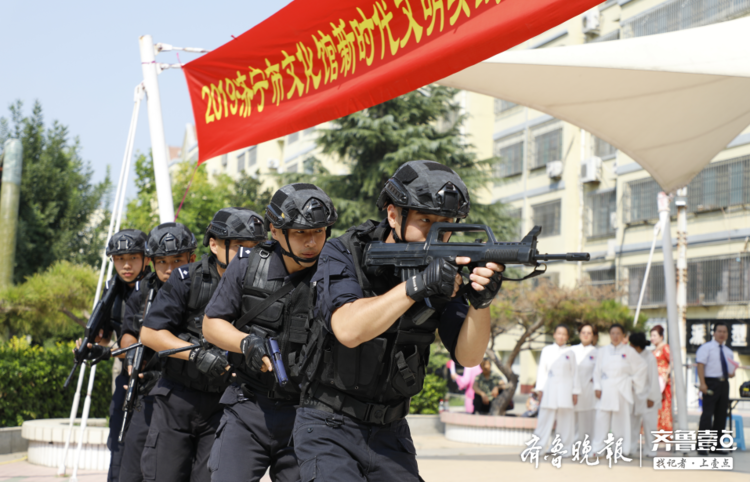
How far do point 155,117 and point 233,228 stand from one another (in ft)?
9.46

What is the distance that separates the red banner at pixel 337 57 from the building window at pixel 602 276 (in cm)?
2187

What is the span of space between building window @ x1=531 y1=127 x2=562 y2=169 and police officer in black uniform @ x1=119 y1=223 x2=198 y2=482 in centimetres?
2688

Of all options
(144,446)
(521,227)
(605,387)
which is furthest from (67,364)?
(521,227)

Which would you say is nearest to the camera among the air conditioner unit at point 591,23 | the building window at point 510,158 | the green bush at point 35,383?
the green bush at point 35,383

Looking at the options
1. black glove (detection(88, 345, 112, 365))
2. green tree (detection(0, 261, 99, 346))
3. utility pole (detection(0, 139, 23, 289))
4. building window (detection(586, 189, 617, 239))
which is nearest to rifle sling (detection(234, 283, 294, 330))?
black glove (detection(88, 345, 112, 365))

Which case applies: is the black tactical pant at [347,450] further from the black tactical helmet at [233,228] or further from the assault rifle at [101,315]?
the assault rifle at [101,315]

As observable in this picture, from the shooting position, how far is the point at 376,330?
106 inches

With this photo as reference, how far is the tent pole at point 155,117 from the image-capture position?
7.09m

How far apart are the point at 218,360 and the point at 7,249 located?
1493 cm

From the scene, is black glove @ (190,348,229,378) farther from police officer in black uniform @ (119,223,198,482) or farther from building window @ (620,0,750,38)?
building window @ (620,0,750,38)

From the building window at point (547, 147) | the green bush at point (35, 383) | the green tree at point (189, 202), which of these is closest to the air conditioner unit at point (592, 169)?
the building window at point (547, 147)

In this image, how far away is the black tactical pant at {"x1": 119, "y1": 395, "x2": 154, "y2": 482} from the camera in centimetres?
484

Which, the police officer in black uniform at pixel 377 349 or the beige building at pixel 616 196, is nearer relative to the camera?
the police officer in black uniform at pixel 377 349

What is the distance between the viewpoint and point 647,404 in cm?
1030
